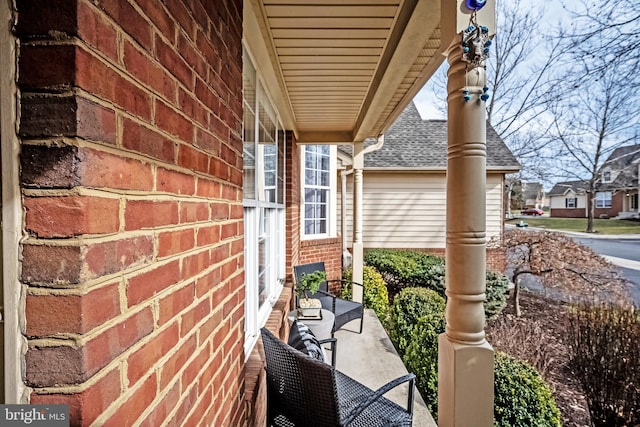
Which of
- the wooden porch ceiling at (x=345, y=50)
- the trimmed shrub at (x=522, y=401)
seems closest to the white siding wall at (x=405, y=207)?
the wooden porch ceiling at (x=345, y=50)

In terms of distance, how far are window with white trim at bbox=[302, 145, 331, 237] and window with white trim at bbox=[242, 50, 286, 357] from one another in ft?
7.22

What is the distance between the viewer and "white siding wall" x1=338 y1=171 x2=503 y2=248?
946cm

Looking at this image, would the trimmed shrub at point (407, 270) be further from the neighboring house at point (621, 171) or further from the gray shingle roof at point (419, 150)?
the neighboring house at point (621, 171)

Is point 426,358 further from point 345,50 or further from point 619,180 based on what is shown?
point 619,180

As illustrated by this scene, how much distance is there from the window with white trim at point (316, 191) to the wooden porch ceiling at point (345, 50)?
2.80m

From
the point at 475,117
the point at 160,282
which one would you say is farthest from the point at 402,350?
the point at 160,282

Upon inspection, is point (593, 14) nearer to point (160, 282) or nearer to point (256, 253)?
point (256, 253)

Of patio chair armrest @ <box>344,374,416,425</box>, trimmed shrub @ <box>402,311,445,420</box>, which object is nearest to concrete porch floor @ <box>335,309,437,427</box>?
trimmed shrub @ <box>402,311,445,420</box>

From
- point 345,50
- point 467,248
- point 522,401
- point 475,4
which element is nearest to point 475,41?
point 475,4

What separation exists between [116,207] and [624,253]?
11054 mm

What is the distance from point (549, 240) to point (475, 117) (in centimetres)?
642

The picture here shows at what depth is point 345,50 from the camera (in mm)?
2635

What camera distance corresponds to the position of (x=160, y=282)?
0.86 m

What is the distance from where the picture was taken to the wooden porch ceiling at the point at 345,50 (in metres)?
2.08
